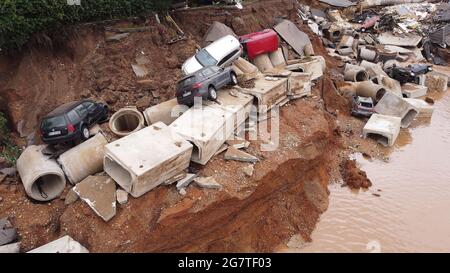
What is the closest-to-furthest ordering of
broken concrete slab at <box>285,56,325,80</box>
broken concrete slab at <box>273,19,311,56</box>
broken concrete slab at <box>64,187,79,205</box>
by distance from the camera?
broken concrete slab at <box>64,187,79,205</box>, broken concrete slab at <box>285,56,325,80</box>, broken concrete slab at <box>273,19,311,56</box>

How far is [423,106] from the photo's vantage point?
1912 cm

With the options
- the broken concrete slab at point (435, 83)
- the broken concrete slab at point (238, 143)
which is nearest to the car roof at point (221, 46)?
the broken concrete slab at point (238, 143)

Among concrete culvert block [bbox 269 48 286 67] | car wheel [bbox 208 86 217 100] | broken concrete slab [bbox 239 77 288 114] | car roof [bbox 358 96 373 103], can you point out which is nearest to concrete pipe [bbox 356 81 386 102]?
car roof [bbox 358 96 373 103]

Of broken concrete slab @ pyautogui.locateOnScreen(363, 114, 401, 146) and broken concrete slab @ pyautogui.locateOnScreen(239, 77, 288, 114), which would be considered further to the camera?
broken concrete slab @ pyautogui.locateOnScreen(363, 114, 401, 146)

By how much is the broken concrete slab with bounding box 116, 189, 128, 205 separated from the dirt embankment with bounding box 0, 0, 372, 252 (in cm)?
15

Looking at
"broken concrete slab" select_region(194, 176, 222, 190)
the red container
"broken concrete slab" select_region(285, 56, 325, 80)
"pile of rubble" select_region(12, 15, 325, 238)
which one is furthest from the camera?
the red container

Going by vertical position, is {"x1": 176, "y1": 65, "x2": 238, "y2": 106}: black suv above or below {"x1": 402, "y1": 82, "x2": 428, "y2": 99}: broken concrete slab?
above

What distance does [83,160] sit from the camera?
11352 millimetres

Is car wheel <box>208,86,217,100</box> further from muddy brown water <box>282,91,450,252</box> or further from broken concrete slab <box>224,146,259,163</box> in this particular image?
muddy brown water <box>282,91,450,252</box>

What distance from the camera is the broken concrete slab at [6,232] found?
967 cm

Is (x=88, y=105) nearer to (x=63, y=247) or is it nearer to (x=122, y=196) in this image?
(x=122, y=196)

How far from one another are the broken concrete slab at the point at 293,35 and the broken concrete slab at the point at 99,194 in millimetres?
12877

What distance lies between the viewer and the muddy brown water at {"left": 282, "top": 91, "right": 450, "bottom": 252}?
12.0 metres

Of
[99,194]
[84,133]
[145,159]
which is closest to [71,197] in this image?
[99,194]
